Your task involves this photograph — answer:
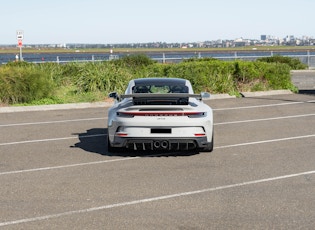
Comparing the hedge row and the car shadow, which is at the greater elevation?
the hedge row

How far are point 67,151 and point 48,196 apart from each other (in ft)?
11.6

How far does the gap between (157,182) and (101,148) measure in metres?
3.29

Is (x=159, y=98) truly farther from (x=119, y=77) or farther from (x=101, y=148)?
(x=119, y=77)

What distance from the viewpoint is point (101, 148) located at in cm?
1130

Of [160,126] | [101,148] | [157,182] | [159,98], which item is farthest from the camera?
[101,148]

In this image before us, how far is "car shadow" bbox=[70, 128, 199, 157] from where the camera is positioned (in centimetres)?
1056

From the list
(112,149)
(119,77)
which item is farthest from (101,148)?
(119,77)

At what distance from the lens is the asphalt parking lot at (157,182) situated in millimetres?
6367

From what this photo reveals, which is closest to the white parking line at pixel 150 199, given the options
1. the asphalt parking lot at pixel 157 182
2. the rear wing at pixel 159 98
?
the asphalt parking lot at pixel 157 182

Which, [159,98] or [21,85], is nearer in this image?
[159,98]

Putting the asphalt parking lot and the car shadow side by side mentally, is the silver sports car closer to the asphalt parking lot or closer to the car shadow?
the asphalt parking lot

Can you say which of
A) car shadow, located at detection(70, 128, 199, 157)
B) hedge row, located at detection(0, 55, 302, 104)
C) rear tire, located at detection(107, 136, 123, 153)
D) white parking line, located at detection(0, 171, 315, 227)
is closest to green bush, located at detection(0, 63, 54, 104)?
hedge row, located at detection(0, 55, 302, 104)

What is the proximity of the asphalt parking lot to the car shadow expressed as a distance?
20mm

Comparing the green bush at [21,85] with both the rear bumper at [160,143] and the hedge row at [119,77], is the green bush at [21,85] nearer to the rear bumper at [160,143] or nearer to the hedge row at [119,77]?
the hedge row at [119,77]
